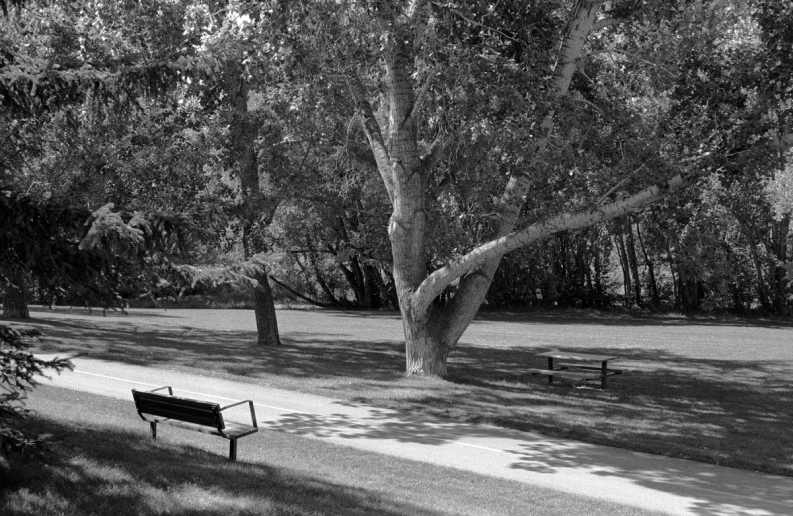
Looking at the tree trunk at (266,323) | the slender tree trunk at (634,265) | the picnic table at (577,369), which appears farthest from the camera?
the slender tree trunk at (634,265)

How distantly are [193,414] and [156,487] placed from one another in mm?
2105

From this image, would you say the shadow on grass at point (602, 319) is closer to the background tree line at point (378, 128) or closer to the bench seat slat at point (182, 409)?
the background tree line at point (378, 128)

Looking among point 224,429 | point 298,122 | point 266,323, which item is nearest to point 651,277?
point 266,323

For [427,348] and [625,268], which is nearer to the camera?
[427,348]

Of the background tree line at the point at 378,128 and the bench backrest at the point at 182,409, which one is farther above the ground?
the background tree line at the point at 378,128

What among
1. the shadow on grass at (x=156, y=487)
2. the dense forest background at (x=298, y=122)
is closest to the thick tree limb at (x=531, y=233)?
the dense forest background at (x=298, y=122)

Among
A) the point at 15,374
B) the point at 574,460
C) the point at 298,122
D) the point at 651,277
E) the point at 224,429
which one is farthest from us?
the point at 651,277

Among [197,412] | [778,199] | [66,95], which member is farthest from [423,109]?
Result: [778,199]

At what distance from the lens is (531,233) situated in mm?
14148

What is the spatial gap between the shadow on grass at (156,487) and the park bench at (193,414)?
1.12 feet

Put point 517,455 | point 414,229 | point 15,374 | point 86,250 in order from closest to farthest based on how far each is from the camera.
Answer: point 86,250, point 15,374, point 517,455, point 414,229

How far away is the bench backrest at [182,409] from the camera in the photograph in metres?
9.20

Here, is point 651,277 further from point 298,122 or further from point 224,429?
point 224,429

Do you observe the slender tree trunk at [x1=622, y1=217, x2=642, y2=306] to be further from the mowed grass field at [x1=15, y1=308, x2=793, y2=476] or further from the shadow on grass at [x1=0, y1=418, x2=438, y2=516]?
the shadow on grass at [x1=0, y1=418, x2=438, y2=516]
